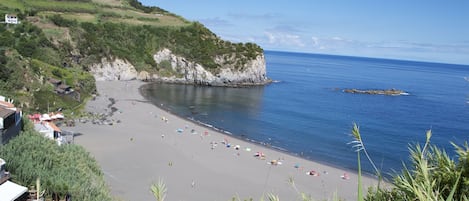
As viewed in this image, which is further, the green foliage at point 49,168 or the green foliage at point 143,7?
the green foliage at point 143,7

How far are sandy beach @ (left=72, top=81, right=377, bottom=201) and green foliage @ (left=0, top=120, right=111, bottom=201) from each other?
4.32m

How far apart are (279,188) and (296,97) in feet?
157

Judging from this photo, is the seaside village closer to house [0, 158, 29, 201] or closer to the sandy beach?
house [0, 158, 29, 201]

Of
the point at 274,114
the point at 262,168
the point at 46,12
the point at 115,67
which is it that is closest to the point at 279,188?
the point at 262,168

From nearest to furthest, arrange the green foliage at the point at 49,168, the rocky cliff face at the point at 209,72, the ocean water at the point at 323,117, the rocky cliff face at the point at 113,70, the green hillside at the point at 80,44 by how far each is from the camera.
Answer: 1. the green foliage at the point at 49,168
2. the ocean water at the point at 323,117
3. the green hillside at the point at 80,44
4. the rocky cliff face at the point at 113,70
5. the rocky cliff face at the point at 209,72

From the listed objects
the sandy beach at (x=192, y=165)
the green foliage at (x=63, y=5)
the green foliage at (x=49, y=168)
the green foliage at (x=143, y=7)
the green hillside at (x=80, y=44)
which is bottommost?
the sandy beach at (x=192, y=165)

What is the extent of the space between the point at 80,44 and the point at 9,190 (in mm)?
65116

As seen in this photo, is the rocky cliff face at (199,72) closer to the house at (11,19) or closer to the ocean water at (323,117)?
the ocean water at (323,117)

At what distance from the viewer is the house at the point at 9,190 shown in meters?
13.9

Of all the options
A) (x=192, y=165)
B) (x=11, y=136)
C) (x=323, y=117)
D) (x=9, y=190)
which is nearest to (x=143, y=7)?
(x=323, y=117)

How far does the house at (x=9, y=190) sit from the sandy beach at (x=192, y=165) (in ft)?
26.5

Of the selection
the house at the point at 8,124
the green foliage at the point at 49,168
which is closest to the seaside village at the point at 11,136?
the house at the point at 8,124

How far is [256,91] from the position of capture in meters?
78.6

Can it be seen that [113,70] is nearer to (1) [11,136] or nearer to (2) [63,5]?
(2) [63,5]
